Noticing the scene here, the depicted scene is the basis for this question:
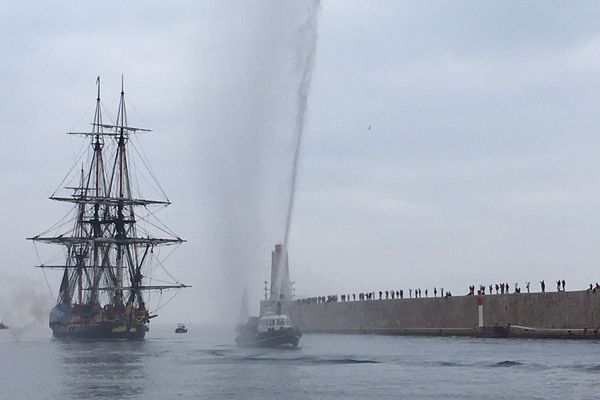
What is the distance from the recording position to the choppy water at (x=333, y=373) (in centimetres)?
5716

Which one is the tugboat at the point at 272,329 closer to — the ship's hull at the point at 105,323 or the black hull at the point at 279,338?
the black hull at the point at 279,338

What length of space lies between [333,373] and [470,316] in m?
42.7

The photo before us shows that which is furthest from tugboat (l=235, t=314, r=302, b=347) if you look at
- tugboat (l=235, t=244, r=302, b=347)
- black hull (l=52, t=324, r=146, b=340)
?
Answer: black hull (l=52, t=324, r=146, b=340)

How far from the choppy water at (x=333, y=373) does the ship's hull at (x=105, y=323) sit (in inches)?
1682

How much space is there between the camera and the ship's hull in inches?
5610

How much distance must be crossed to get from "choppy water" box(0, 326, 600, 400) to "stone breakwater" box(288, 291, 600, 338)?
3.12 metres

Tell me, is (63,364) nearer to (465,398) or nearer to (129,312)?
(465,398)

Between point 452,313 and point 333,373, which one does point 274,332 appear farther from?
point 452,313

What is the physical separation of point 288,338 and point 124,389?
Result: 36.0m

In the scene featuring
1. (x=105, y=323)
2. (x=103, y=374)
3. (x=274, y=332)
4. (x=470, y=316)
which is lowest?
(x=103, y=374)

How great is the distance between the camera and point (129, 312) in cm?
14312

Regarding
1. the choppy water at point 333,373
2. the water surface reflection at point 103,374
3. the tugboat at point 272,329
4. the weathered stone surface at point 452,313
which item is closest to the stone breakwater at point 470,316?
the weathered stone surface at point 452,313

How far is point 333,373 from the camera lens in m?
69.9

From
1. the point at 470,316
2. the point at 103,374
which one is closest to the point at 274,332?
the point at 470,316
